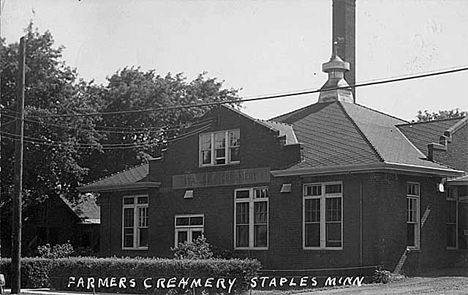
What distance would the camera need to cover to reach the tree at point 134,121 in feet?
172

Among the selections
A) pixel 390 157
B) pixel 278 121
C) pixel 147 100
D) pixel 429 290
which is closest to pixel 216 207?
pixel 278 121

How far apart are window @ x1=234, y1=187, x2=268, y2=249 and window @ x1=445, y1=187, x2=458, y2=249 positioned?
734cm

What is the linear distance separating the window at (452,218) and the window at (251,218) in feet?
24.1

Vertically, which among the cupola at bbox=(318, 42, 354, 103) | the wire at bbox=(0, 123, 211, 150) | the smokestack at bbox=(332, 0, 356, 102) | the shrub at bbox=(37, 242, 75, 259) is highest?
the smokestack at bbox=(332, 0, 356, 102)

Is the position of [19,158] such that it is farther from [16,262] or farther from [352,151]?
[352,151]

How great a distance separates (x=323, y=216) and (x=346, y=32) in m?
17.4

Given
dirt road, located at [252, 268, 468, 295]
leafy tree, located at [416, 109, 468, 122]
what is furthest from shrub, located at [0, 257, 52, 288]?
leafy tree, located at [416, 109, 468, 122]

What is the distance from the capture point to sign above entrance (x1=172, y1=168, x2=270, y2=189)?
34.0 metres

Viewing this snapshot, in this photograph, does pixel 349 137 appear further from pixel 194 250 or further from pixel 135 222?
pixel 135 222

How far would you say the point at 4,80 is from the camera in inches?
1795

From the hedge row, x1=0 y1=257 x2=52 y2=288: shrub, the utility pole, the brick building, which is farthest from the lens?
x1=0 y1=257 x2=52 y2=288: shrub

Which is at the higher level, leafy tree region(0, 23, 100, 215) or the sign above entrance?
leafy tree region(0, 23, 100, 215)

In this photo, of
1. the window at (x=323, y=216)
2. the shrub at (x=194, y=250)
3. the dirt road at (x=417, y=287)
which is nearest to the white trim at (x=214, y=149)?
the shrub at (x=194, y=250)

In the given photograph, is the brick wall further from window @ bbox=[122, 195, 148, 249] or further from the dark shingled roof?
the dark shingled roof
